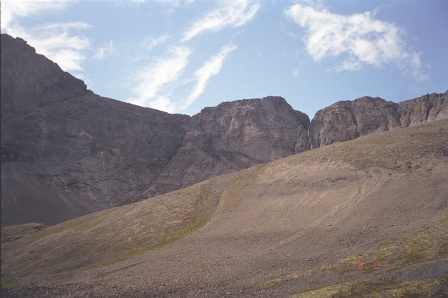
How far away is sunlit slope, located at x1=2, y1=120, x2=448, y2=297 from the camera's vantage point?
47.7 meters

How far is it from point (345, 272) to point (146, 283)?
2724 centimetres

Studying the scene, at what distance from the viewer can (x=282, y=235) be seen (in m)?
73.4

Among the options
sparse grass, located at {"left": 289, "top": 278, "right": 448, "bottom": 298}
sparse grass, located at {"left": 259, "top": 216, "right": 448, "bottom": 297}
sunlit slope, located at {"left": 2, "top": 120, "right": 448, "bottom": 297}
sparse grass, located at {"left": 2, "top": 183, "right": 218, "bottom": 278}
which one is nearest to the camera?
sparse grass, located at {"left": 289, "top": 278, "right": 448, "bottom": 298}

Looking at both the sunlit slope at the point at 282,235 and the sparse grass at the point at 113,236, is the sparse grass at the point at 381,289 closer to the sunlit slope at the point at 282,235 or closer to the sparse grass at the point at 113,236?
→ the sunlit slope at the point at 282,235

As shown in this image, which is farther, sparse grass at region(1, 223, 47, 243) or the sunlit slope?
sparse grass at region(1, 223, 47, 243)

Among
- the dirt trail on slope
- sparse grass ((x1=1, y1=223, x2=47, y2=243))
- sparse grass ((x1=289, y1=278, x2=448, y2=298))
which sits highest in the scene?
sparse grass ((x1=1, y1=223, x2=47, y2=243))

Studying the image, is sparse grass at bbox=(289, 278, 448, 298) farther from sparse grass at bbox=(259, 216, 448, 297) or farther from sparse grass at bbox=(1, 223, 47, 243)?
sparse grass at bbox=(1, 223, 47, 243)

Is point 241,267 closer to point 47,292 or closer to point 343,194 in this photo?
point 47,292

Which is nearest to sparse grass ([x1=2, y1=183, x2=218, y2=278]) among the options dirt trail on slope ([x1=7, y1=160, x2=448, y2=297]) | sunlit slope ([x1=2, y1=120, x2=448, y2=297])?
sunlit slope ([x1=2, y1=120, x2=448, y2=297])

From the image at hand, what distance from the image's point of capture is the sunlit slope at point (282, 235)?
47.7 m

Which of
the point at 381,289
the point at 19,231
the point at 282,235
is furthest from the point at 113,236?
the point at 381,289

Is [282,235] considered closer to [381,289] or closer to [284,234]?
[284,234]

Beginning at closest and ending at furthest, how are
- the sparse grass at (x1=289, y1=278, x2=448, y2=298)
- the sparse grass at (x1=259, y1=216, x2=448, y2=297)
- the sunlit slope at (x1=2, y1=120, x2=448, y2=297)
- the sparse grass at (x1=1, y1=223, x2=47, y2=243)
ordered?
the sparse grass at (x1=289, y1=278, x2=448, y2=298)
the sparse grass at (x1=259, y1=216, x2=448, y2=297)
the sunlit slope at (x1=2, y1=120, x2=448, y2=297)
the sparse grass at (x1=1, y1=223, x2=47, y2=243)

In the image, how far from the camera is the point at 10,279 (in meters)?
76.0
